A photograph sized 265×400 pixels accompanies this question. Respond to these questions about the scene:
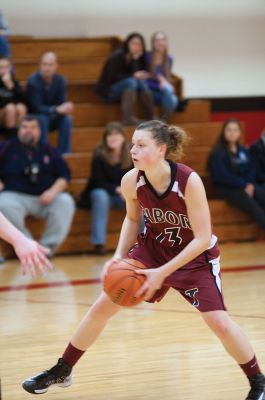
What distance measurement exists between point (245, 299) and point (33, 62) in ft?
18.5

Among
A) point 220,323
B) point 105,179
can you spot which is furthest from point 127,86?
point 220,323

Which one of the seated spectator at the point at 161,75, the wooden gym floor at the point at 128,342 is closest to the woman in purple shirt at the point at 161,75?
the seated spectator at the point at 161,75

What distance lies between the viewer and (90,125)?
10.6m

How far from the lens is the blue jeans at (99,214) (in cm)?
870

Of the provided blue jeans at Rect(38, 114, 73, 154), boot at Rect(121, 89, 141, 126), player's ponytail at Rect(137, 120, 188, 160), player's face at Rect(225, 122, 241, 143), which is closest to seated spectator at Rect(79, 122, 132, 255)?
blue jeans at Rect(38, 114, 73, 154)

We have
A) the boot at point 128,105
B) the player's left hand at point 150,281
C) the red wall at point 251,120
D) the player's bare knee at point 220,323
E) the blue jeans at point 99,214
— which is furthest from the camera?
the red wall at point 251,120

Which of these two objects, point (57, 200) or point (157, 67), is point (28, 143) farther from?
point (157, 67)

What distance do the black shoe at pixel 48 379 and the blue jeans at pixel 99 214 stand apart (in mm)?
Answer: 4701

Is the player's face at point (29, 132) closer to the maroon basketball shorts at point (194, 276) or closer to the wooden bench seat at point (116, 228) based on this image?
the wooden bench seat at point (116, 228)

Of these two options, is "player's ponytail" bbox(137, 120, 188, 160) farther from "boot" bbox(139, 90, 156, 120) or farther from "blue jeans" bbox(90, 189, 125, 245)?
"boot" bbox(139, 90, 156, 120)

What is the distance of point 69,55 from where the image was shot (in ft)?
36.8

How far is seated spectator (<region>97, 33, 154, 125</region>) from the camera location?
1002 cm

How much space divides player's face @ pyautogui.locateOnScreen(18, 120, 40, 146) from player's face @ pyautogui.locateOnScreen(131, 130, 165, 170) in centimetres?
482

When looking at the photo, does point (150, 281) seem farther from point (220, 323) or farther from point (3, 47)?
point (3, 47)
